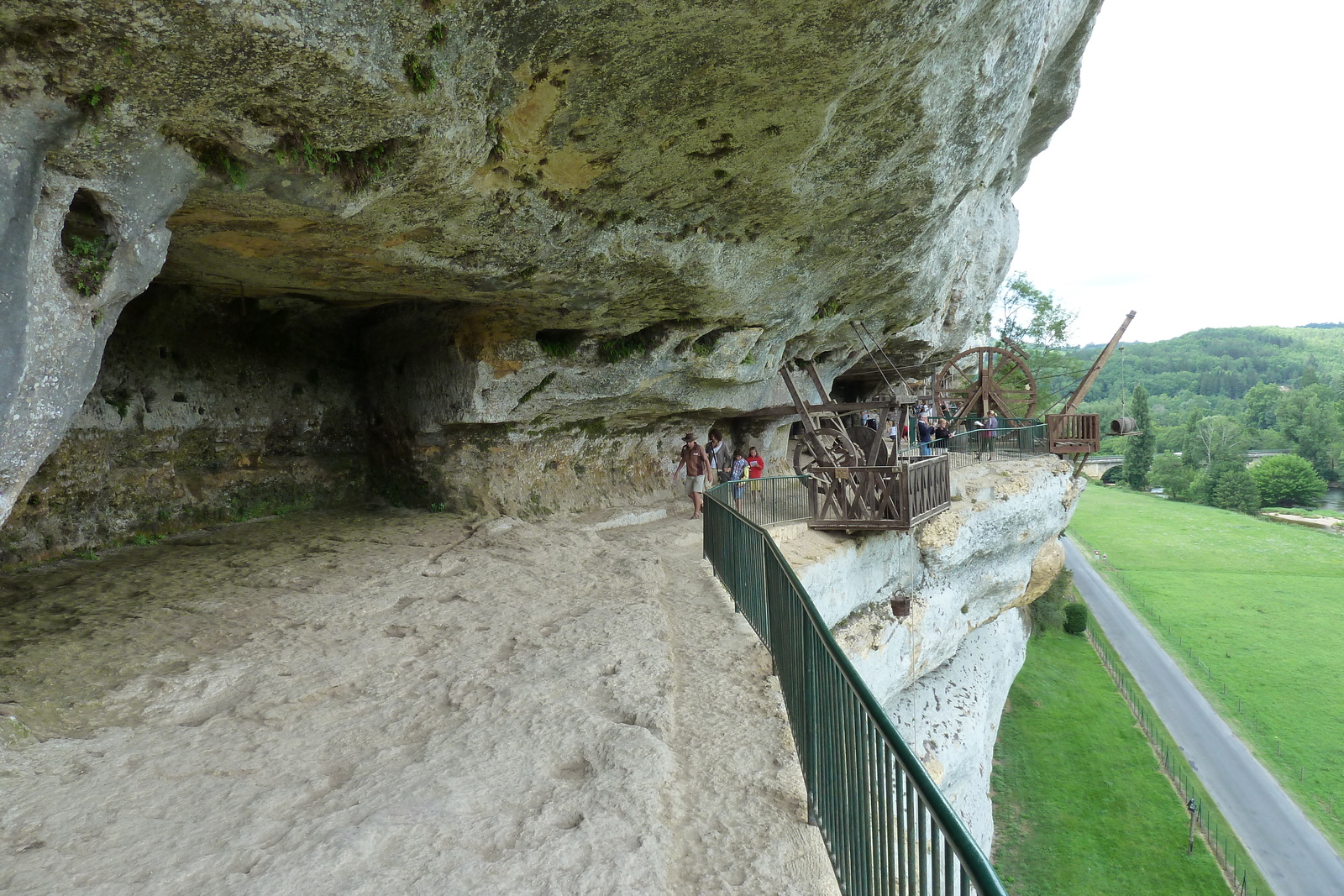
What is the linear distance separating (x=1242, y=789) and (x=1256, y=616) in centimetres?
1868

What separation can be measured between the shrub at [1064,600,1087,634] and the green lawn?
559cm

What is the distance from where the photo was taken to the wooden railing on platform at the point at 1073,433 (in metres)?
18.7

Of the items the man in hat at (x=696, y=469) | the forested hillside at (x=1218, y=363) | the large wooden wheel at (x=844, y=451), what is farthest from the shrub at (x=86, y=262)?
the forested hillside at (x=1218, y=363)

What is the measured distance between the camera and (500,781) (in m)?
3.61

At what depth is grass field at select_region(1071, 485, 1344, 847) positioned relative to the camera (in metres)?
21.7

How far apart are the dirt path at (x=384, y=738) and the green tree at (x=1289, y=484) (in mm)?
78038

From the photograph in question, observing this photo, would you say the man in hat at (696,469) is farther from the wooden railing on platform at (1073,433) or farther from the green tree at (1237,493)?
the green tree at (1237,493)

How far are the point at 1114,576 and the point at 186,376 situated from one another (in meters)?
45.1

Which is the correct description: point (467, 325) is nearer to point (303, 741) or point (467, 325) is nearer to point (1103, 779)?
point (303, 741)

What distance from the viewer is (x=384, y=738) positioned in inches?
163

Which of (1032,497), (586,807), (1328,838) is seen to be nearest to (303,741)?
(586,807)

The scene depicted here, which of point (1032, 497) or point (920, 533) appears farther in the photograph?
point (1032, 497)

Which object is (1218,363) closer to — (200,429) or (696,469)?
(696,469)

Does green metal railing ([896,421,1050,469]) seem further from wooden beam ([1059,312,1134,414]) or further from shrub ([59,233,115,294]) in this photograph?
shrub ([59,233,115,294])
